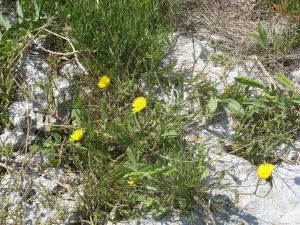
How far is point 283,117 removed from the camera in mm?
2902

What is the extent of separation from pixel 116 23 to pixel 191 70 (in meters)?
0.54

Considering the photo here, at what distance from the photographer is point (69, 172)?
2.80 m

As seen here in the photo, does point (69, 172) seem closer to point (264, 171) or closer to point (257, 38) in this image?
point (264, 171)

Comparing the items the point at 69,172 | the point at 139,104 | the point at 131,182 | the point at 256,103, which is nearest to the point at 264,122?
the point at 256,103

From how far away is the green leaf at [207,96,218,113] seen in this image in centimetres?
290

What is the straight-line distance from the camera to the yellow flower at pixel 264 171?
2568 millimetres

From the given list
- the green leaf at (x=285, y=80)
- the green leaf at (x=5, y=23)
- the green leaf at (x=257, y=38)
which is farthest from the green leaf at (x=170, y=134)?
the green leaf at (x=5, y=23)

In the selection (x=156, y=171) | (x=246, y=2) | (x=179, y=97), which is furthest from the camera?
(x=246, y=2)

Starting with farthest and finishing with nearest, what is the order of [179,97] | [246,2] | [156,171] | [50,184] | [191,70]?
1. [246,2]
2. [191,70]
3. [179,97]
4. [50,184]
5. [156,171]

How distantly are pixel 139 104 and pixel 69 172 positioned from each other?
0.54 m

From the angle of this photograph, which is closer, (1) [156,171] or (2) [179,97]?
(1) [156,171]

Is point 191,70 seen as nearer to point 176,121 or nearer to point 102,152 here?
point 176,121

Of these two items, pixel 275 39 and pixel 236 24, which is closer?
pixel 275 39

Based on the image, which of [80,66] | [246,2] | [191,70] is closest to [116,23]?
[80,66]
